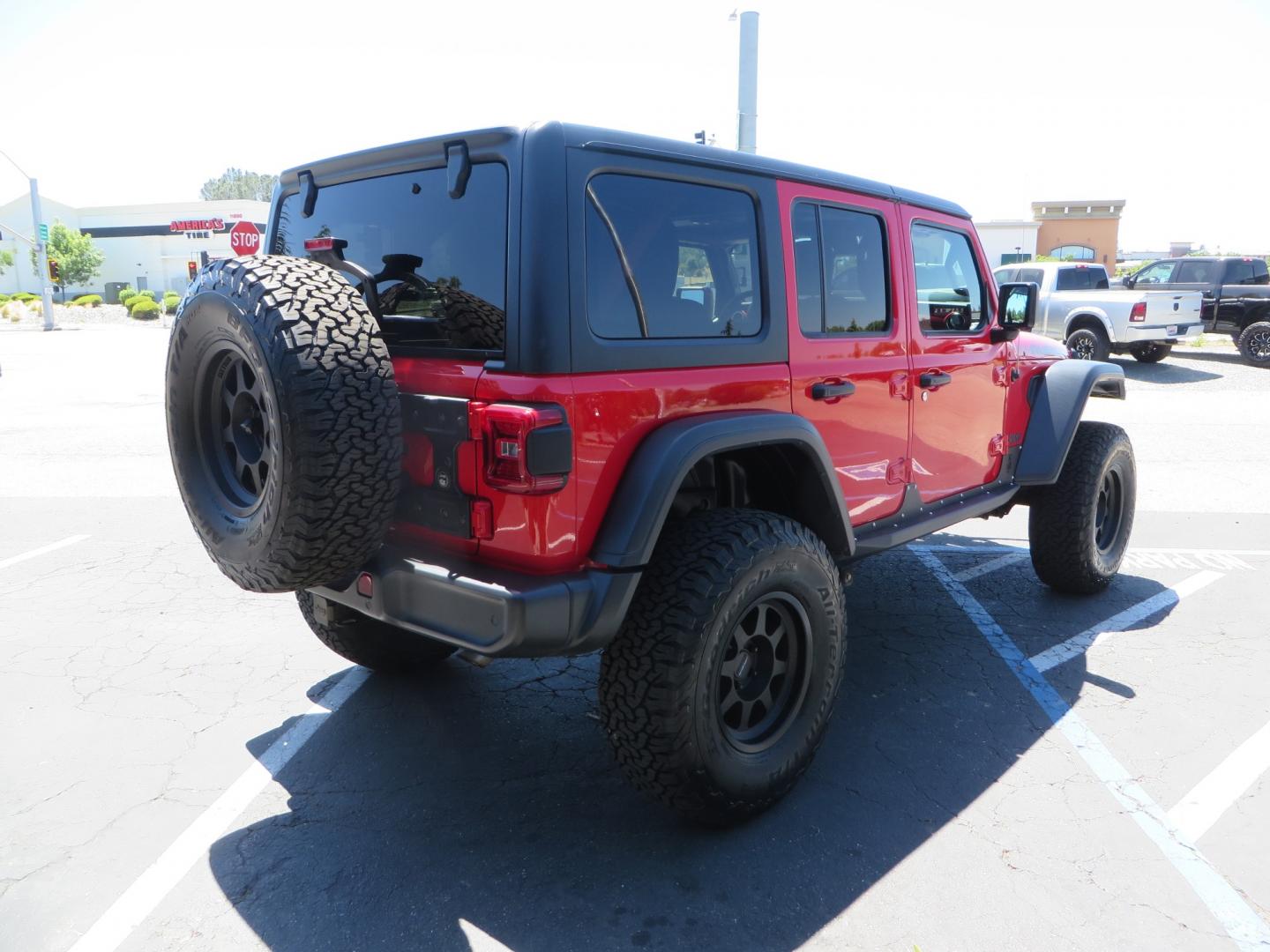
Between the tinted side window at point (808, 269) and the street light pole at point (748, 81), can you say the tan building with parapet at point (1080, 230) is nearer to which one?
the street light pole at point (748, 81)

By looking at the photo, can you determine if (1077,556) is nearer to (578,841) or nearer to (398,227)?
(578,841)

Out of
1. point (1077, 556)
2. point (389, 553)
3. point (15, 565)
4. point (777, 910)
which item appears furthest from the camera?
point (15, 565)

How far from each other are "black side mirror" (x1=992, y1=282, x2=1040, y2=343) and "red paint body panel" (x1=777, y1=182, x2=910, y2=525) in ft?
2.87

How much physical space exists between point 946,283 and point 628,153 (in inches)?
84.5

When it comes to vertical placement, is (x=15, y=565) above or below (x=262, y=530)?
below

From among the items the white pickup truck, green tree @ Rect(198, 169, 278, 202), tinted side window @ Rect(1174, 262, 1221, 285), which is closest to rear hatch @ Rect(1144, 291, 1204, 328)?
the white pickup truck

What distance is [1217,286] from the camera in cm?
1802

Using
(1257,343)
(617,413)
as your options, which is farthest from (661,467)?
(1257,343)

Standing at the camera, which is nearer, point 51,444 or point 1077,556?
point 1077,556

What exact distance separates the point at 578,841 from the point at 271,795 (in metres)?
1.11

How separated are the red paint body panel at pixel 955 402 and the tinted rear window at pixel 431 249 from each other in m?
2.03

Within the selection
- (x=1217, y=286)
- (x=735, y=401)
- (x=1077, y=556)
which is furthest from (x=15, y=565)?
(x=1217, y=286)

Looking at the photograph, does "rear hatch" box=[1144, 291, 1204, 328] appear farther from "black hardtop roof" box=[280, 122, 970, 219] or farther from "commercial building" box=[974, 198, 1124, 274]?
"commercial building" box=[974, 198, 1124, 274]

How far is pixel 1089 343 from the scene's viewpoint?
1588 centimetres
